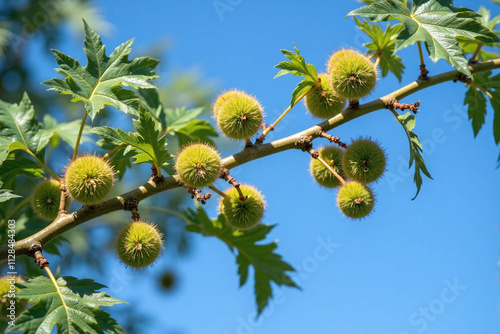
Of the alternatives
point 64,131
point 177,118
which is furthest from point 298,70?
point 64,131

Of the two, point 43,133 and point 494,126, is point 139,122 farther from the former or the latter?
point 494,126

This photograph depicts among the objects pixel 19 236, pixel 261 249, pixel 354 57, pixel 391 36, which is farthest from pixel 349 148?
pixel 19 236

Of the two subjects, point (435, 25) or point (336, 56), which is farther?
point (336, 56)

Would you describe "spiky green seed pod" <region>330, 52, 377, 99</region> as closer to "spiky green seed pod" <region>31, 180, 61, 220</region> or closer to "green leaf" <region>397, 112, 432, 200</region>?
"green leaf" <region>397, 112, 432, 200</region>

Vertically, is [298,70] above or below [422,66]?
below

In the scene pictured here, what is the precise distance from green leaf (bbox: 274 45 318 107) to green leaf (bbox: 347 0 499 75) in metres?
0.40

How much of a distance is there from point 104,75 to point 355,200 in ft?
5.84

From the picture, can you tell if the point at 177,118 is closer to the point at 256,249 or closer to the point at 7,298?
the point at 256,249

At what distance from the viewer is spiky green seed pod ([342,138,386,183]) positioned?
3.27 meters

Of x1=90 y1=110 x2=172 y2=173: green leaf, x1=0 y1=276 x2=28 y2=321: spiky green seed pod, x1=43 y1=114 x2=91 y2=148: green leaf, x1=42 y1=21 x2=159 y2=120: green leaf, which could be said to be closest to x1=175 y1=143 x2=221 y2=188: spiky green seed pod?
x1=90 y1=110 x2=172 y2=173: green leaf

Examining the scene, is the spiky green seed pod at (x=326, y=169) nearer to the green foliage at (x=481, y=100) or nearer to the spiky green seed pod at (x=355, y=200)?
the spiky green seed pod at (x=355, y=200)

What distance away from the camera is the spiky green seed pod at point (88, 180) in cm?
296

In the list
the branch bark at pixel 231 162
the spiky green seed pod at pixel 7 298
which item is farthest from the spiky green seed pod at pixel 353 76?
the spiky green seed pod at pixel 7 298

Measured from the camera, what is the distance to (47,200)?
3473 millimetres
